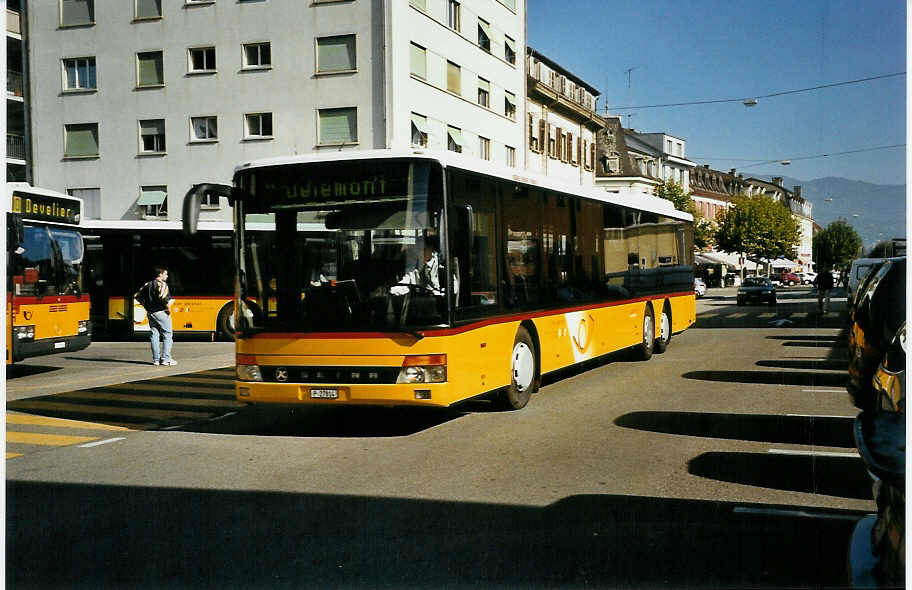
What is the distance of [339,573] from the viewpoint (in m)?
4.69

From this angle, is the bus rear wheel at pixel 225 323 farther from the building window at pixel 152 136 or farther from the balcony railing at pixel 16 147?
the balcony railing at pixel 16 147

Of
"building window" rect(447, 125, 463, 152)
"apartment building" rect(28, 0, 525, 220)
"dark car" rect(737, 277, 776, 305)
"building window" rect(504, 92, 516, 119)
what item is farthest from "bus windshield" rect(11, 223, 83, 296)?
"dark car" rect(737, 277, 776, 305)

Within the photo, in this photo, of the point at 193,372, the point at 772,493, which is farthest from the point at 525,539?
the point at 193,372

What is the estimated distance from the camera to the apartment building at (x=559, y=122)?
151 ft

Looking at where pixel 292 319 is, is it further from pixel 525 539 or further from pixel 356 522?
pixel 525 539

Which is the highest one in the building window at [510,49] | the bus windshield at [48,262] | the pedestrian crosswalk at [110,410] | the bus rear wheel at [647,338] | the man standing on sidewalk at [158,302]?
the building window at [510,49]

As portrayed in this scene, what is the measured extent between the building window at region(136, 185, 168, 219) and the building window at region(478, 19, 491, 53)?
14144mm

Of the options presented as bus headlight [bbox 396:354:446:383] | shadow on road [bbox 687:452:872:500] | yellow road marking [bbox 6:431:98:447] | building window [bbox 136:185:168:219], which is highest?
building window [bbox 136:185:168:219]

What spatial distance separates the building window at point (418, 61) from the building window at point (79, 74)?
1284 centimetres

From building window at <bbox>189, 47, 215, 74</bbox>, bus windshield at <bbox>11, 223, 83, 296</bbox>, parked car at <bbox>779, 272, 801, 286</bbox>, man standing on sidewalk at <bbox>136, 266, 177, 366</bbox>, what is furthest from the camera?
parked car at <bbox>779, 272, 801, 286</bbox>

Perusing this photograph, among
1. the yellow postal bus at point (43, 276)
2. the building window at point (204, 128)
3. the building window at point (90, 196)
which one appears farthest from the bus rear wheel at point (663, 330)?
the building window at point (90, 196)

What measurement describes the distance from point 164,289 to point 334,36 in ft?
65.1

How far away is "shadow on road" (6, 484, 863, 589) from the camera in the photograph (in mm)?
4609

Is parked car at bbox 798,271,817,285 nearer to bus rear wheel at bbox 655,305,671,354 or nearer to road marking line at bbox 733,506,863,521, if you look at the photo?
bus rear wheel at bbox 655,305,671,354
